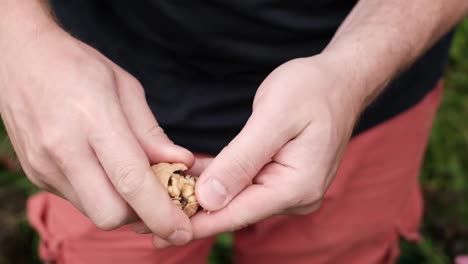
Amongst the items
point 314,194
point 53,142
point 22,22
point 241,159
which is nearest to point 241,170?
point 241,159

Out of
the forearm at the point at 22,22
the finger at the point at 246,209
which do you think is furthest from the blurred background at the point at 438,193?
the finger at the point at 246,209

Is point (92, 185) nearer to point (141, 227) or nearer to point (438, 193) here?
point (141, 227)

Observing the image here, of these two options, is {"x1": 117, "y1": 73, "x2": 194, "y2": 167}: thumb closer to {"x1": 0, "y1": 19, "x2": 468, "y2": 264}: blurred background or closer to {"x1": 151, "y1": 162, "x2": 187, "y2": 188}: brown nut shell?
{"x1": 151, "y1": 162, "x2": 187, "y2": 188}: brown nut shell

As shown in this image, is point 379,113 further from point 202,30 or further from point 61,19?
point 61,19

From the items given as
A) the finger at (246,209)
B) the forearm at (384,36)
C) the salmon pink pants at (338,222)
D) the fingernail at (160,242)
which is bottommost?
the salmon pink pants at (338,222)

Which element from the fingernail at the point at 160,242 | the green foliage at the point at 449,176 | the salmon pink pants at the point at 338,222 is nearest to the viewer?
the fingernail at the point at 160,242

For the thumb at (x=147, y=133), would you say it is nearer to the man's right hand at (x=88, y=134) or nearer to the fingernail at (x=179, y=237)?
the man's right hand at (x=88, y=134)

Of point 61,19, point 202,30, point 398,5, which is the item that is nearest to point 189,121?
point 202,30
